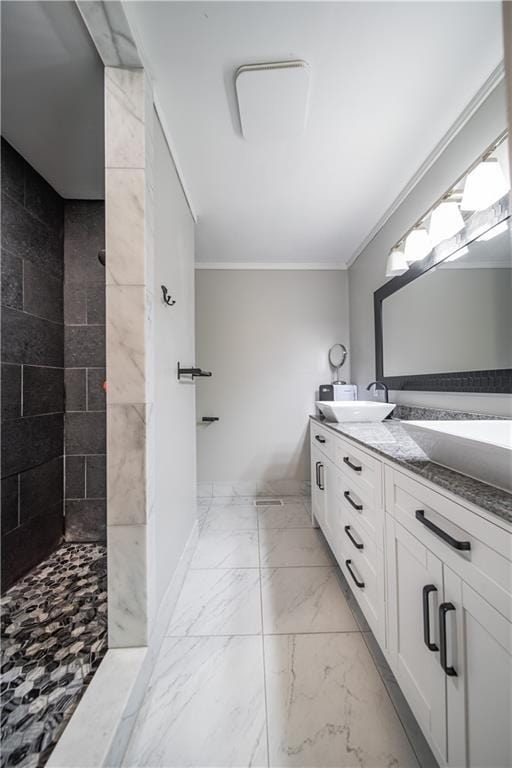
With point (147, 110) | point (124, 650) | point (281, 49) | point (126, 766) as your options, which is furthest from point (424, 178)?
point (126, 766)

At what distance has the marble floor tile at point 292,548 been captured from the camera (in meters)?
1.86

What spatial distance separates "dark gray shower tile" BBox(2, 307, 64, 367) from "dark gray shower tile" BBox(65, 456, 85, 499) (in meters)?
0.64

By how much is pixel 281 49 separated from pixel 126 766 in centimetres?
243

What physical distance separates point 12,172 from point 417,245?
224 cm

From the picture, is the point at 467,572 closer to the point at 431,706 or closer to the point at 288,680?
the point at 431,706

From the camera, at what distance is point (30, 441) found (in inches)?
65.4

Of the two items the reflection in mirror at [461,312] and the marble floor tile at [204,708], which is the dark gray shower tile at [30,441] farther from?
the reflection in mirror at [461,312]

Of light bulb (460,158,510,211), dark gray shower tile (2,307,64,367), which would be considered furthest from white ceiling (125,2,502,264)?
dark gray shower tile (2,307,64,367)

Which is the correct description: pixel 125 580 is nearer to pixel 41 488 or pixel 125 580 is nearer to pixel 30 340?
pixel 41 488

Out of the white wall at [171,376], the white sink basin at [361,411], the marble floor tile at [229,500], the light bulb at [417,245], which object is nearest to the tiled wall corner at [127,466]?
the white wall at [171,376]

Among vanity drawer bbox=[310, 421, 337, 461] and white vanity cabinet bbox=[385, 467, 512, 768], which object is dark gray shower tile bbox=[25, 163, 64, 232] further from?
white vanity cabinet bbox=[385, 467, 512, 768]

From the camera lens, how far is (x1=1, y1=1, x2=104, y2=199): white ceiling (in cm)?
101

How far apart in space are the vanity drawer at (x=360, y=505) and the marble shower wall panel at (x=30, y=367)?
171cm

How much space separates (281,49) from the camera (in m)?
1.11
